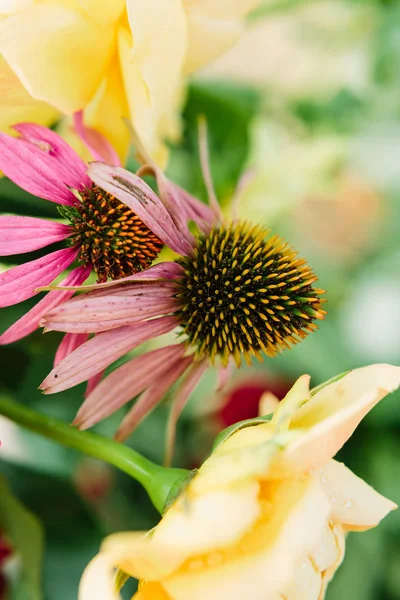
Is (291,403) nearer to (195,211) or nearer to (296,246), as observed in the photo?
(195,211)

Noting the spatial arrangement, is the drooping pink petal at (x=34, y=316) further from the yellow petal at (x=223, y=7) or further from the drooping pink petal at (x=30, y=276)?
the yellow petal at (x=223, y=7)

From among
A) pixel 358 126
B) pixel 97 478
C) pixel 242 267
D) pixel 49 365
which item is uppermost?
pixel 358 126

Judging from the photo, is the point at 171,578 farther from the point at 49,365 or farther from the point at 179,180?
the point at 179,180

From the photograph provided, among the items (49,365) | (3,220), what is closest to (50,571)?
(49,365)

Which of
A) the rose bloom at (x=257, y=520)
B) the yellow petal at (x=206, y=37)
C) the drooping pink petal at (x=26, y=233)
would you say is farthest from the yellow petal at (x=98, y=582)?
the yellow petal at (x=206, y=37)

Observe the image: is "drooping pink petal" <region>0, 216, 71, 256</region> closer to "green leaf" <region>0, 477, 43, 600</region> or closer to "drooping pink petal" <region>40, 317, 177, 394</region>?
"drooping pink petal" <region>40, 317, 177, 394</region>

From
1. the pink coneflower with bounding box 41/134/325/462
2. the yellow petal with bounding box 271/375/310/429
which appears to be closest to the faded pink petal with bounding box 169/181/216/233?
the pink coneflower with bounding box 41/134/325/462
